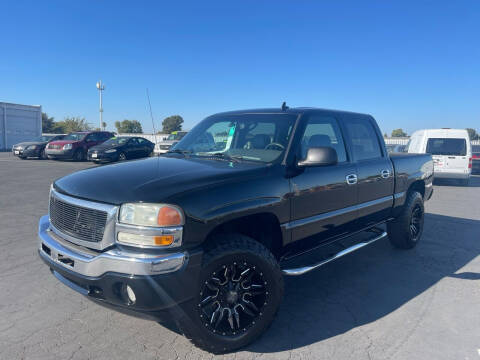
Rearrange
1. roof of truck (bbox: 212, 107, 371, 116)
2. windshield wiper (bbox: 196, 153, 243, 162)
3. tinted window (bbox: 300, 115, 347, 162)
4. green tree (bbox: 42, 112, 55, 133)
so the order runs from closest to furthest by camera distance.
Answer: windshield wiper (bbox: 196, 153, 243, 162)
tinted window (bbox: 300, 115, 347, 162)
roof of truck (bbox: 212, 107, 371, 116)
green tree (bbox: 42, 112, 55, 133)

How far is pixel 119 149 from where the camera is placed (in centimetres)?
1781

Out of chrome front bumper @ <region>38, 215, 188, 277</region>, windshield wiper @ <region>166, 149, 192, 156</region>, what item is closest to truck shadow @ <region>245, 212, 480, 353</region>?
chrome front bumper @ <region>38, 215, 188, 277</region>

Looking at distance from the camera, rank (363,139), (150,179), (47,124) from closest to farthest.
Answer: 1. (150,179)
2. (363,139)
3. (47,124)

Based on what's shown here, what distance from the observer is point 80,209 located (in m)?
2.65

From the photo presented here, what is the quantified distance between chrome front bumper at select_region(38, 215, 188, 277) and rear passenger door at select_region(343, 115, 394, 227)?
2.53 m

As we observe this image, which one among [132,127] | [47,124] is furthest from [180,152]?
[47,124]

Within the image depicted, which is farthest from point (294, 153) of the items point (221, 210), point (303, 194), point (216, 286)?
Answer: point (216, 286)

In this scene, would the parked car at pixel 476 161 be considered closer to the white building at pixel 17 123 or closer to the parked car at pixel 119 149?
the parked car at pixel 119 149

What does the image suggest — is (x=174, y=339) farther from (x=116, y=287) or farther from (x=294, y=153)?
(x=294, y=153)

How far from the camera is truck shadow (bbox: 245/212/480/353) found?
3.08 m

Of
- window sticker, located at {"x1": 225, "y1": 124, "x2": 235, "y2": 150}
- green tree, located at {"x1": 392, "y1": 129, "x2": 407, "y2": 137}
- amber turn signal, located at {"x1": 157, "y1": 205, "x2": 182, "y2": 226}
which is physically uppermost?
green tree, located at {"x1": 392, "y1": 129, "x2": 407, "y2": 137}

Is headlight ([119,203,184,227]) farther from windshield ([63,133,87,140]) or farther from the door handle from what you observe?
windshield ([63,133,87,140])

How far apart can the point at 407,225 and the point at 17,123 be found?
126ft

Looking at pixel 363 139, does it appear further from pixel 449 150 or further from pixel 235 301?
pixel 449 150
